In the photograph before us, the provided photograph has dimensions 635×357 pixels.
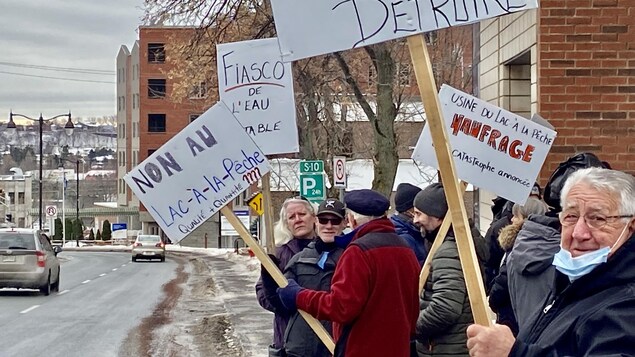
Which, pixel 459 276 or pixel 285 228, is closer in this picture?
pixel 459 276

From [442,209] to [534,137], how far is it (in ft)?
2.31

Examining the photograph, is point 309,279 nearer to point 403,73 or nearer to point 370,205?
point 370,205

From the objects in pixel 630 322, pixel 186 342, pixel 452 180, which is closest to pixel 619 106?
pixel 452 180

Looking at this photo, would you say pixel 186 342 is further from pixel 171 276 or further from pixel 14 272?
pixel 171 276

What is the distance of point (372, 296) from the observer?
5.00 m

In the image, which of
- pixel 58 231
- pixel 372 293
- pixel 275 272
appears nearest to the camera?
pixel 372 293

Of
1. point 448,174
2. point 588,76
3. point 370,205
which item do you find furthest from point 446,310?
point 588,76

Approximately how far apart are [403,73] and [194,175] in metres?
21.0

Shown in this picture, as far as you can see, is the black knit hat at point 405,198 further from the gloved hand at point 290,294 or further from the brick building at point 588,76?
the brick building at point 588,76

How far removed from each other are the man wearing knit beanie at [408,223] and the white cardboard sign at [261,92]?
91 centimetres

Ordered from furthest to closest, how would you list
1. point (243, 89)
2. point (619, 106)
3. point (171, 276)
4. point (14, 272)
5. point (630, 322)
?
1. point (171, 276)
2. point (14, 272)
3. point (619, 106)
4. point (243, 89)
5. point (630, 322)

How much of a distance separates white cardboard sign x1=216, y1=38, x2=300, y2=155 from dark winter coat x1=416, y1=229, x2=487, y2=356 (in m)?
1.54

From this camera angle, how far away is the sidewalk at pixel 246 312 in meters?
13.6

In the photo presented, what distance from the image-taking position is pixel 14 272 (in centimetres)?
2259
